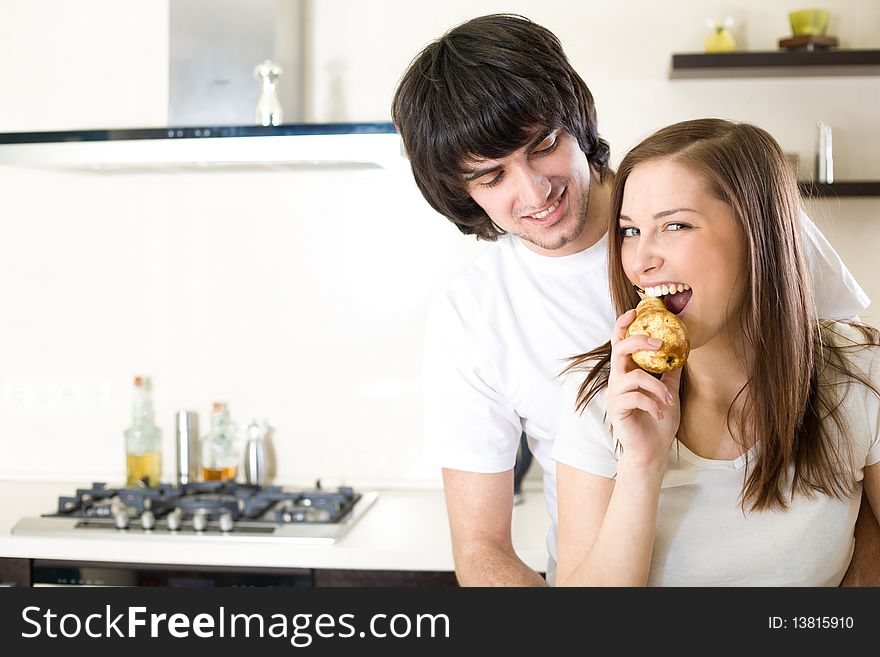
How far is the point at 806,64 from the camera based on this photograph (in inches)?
83.4

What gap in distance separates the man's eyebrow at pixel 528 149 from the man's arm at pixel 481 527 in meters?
0.49

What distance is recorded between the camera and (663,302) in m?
0.96

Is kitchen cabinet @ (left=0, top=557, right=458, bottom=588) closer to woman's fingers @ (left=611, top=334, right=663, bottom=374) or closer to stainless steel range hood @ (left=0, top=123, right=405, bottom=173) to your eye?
stainless steel range hood @ (left=0, top=123, right=405, bottom=173)

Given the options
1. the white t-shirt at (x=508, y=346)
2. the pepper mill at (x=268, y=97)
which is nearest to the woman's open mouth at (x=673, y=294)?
the white t-shirt at (x=508, y=346)

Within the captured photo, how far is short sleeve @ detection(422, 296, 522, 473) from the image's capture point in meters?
1.42

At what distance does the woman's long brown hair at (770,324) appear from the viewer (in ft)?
3.27

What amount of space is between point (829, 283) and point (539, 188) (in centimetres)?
45

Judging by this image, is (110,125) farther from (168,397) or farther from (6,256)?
(168,397)

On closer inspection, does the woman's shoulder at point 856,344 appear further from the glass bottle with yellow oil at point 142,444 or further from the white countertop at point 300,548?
the glass bottle with yellow oil at point 142,444

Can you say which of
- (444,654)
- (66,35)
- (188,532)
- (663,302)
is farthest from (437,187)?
(66,35)

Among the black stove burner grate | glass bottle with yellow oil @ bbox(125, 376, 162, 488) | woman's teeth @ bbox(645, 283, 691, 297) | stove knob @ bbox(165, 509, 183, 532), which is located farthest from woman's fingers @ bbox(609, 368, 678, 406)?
glass bottle with yellow oil @ bbox(125, 376, 162, 488)

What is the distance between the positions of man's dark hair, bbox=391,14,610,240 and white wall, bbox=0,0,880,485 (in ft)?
3.75

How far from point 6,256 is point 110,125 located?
1.66 ft

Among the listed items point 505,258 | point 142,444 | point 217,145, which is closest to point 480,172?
point 505,258
